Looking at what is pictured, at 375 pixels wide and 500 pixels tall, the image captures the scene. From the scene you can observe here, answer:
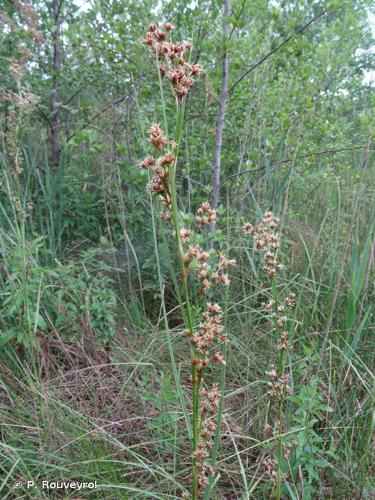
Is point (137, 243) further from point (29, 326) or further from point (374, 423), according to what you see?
point (374, 423)

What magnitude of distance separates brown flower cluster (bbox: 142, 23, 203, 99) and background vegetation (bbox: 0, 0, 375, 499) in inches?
3.2

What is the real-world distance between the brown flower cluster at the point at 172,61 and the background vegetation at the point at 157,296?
0.08m

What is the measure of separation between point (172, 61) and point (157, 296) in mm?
1988

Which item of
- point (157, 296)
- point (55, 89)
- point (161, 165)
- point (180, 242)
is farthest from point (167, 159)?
point (55, 89)

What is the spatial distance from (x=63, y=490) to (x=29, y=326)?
2.17 feet

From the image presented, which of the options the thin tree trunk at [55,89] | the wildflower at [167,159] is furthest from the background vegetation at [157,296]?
the wildflower at [167,159]

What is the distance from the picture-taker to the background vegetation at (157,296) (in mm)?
1587

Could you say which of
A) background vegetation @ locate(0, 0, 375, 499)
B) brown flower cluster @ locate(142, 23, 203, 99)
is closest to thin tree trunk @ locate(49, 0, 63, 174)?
background vegetation @ locate(0, 0, 375, 499)

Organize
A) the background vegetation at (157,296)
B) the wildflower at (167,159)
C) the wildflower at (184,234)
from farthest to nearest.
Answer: the background vegetation at (157,296) < the wildflower at (184,234) < the wildflower at (167,159)

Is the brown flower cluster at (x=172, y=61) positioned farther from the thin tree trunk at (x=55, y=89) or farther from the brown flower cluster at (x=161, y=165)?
the thin tree trunk at (x=55, y=89)

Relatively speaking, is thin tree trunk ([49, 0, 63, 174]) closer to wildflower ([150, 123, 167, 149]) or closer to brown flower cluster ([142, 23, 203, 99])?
brown flower cluster ([142, 23, 203, 99])

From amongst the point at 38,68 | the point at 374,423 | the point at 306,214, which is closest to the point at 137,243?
the point at 306,214

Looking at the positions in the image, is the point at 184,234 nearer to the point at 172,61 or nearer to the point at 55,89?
the point at 172,61

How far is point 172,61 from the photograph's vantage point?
922mm
